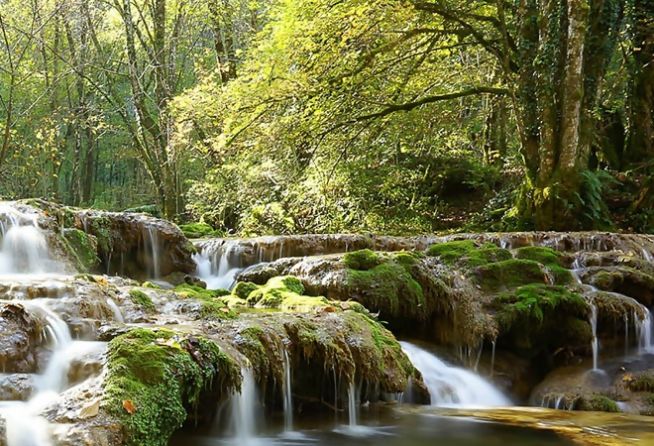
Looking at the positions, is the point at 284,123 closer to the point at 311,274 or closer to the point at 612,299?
the point at 311,274

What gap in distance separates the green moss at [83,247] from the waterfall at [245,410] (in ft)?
17.3

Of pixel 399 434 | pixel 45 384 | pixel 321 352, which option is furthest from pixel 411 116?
pixel 45 384

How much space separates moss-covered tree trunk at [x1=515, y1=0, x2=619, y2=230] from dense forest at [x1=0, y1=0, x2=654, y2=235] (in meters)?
0.03

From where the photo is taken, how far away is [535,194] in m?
12.8

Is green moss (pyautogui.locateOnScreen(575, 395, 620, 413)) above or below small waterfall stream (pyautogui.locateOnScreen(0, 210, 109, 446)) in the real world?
below

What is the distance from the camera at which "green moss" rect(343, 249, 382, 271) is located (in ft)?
27.1

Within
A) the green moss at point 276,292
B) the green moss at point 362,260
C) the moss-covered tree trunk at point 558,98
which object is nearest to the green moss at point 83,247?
the green moss at point 276,292

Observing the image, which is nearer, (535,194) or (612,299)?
(612,299)

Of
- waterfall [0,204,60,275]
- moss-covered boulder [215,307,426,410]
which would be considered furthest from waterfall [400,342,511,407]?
waterfall [0,204,60,275]

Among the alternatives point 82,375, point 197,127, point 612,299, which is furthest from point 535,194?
point 82,375

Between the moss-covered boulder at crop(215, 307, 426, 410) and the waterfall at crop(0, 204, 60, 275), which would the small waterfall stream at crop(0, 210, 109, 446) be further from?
the waterfall at crop(0, 204, 60, 275)

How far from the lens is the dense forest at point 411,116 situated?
40.9 feet

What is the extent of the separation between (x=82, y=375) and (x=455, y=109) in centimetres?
1332

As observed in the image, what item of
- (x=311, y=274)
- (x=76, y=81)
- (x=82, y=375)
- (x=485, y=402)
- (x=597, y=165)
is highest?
(x=76, y=81)
